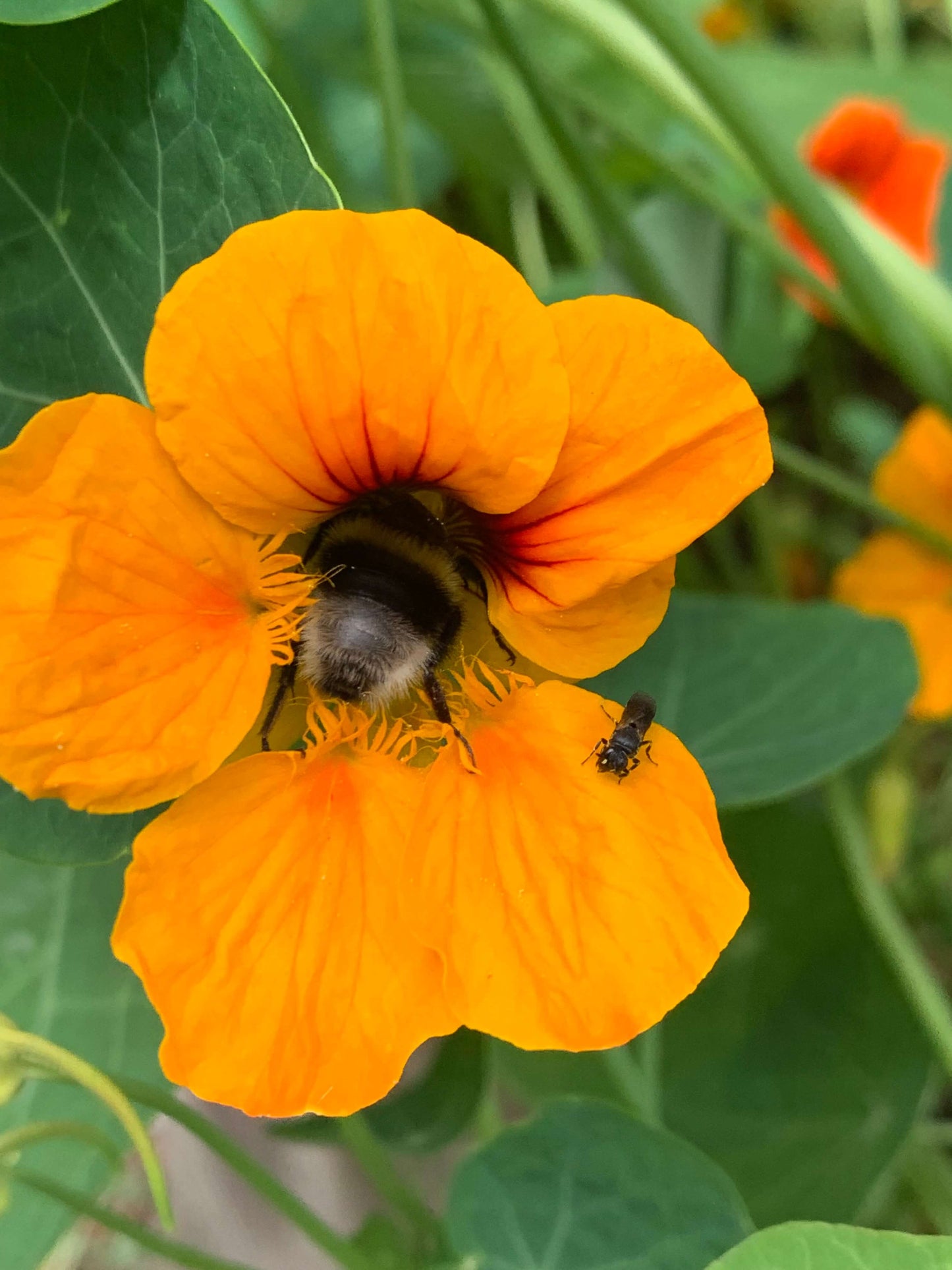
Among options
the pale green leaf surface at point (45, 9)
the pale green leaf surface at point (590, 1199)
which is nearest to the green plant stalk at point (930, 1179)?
the pale green leaf surface at point (590, 1199)

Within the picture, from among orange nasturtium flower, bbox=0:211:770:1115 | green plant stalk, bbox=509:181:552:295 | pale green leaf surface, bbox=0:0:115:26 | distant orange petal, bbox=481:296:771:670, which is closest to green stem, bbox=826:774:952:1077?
orange nasturtium flower, bbox=0:211:770:1115

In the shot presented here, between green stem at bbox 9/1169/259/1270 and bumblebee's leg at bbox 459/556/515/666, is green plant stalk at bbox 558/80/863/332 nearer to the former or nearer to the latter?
bumblebee's leg at bbox 459/556/515/666

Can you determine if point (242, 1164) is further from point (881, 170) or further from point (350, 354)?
point (881, 170)

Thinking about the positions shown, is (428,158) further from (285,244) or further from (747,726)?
(285,244)

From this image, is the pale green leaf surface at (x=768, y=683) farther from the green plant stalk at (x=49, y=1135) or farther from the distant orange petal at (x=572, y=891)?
the green plant stalk at (x=49, y=1135)

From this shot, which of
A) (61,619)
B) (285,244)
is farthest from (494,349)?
(61,619)

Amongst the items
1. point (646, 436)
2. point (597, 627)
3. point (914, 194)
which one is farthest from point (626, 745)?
point (914, 194)
